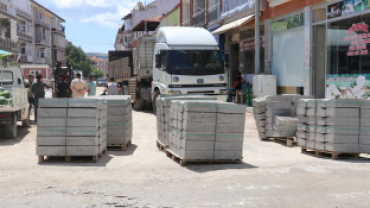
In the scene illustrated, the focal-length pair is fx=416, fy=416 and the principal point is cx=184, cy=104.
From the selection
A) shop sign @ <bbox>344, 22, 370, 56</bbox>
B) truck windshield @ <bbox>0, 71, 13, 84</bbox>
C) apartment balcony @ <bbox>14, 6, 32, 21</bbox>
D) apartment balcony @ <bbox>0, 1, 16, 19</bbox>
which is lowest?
truck windshield @ <bbox>0, 71, 13, 84</bbox>

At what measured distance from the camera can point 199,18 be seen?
94.2 feet

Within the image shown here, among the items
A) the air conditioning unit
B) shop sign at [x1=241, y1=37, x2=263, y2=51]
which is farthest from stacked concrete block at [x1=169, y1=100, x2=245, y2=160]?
shop sign at [x1=241, y1=37, x2=263, y2=51]

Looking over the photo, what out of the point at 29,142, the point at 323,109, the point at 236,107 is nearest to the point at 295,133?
the point at 323,109

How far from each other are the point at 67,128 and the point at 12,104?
3943 mm

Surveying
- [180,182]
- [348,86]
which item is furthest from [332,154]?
[348,86]

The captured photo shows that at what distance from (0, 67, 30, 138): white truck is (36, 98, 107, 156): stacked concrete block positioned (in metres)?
3.54

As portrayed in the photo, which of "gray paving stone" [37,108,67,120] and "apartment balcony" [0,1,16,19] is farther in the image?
"apartment balcony" [0,1,16,19]

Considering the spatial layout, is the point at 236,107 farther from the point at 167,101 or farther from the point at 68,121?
the point at 68,121

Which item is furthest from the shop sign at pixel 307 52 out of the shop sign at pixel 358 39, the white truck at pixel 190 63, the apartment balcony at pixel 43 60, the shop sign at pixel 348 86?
the apartment balcony at pixel 43 60

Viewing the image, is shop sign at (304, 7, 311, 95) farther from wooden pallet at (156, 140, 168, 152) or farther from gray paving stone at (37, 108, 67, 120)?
gray paving stone at (37, 108, 67, 120)

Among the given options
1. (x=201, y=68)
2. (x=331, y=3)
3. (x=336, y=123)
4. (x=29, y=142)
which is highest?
(x=331, y=3)

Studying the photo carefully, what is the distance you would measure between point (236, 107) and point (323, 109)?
1.97 m

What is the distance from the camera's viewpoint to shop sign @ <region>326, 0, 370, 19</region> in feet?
40.7

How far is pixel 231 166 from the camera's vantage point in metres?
7.53
